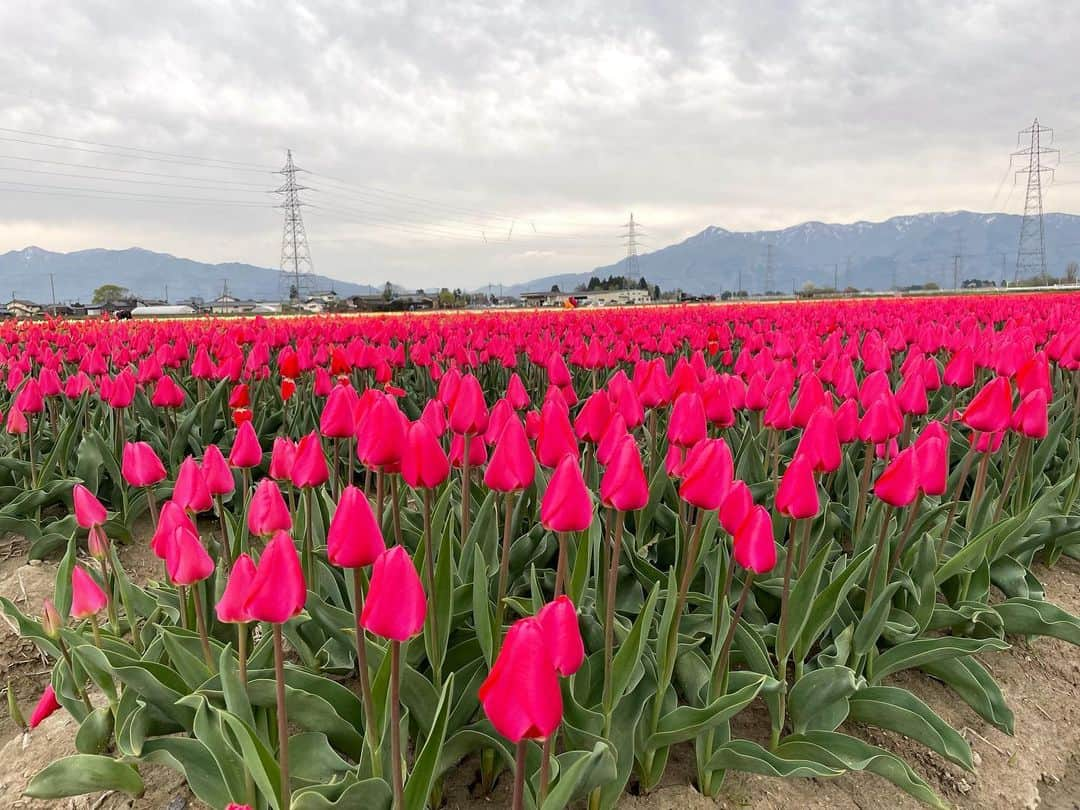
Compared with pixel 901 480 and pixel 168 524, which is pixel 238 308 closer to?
pixel 168 524

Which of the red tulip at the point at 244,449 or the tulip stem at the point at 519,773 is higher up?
the red tulip at the point at 244,449

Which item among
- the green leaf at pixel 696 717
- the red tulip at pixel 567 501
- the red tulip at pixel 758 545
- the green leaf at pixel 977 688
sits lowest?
the green leaf at pixel 977 688

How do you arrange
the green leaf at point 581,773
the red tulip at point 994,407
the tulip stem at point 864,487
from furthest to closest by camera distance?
the tulip stem at point 864,487, the red tulip at point 994,407, the green leaf at point 581,773

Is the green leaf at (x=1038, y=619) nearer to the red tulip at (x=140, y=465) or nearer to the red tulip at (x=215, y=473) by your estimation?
the red tulip at (x=215, y=473)

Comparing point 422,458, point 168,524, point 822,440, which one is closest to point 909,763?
point 822,440

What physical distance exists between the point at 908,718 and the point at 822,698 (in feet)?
1.07

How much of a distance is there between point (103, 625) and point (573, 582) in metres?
2.66

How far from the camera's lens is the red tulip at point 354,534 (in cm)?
157

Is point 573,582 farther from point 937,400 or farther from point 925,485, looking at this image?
point 937,400

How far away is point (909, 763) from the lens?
8.82ft

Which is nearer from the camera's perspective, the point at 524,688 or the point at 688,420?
the point at 524,688

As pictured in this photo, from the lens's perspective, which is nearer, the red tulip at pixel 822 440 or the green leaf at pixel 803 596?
the red tulip at pixel 822 440

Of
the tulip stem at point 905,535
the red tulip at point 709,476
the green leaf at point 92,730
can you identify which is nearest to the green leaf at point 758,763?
the red tulip at point 709,476

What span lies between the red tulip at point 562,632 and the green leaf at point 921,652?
1.96m
